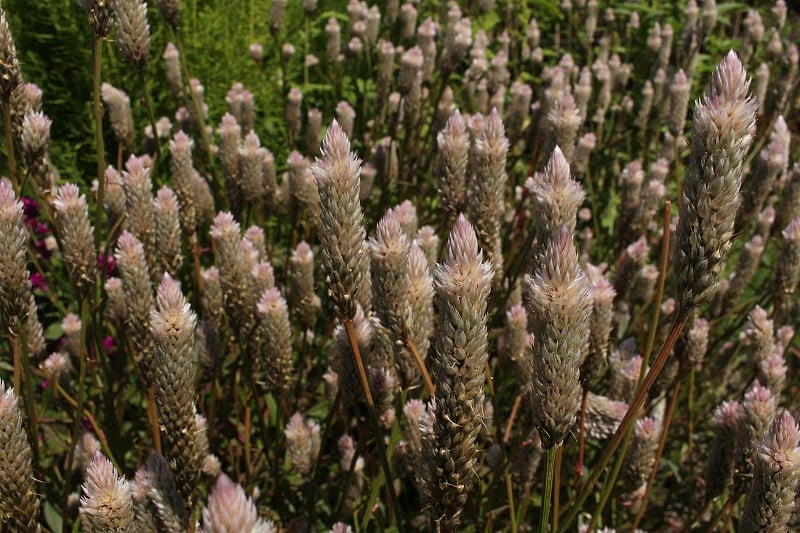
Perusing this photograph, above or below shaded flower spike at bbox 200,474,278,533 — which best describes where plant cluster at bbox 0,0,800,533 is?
below

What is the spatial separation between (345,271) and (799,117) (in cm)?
644

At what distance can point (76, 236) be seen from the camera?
1962 millimetres

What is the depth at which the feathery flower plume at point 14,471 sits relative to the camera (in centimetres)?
133

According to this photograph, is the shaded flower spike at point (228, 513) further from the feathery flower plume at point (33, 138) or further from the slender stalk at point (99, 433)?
the feathery flower plume at point (33, 138)

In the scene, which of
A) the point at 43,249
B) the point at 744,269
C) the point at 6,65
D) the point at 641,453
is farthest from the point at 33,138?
the point at 744,269

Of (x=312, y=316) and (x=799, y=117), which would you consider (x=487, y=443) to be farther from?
(x=799, y=117)

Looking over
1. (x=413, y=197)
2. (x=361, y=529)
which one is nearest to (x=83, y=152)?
(x=413, y=197)

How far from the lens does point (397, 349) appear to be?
5.23ft

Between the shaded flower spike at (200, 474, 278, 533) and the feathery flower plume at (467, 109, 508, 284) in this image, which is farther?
the feathery flower plume at (467, 109, 508, 284)

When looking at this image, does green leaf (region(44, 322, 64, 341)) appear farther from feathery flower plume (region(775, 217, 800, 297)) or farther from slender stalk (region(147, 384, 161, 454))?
feathery flower plume (region(775, 217, 800, 297))

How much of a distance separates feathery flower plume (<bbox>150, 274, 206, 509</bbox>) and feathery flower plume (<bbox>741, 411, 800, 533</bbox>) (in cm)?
112

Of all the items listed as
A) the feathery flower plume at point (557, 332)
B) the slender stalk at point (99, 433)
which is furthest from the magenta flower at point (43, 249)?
the feathery flower plume at point (557, 332)

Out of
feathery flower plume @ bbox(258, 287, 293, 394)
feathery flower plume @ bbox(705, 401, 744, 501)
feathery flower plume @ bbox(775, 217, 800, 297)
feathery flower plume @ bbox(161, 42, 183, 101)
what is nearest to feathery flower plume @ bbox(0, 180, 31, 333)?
feathery flower plume @ bbox(258, 287, 293, 394)

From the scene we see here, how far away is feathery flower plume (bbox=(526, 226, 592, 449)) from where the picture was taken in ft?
3.87
